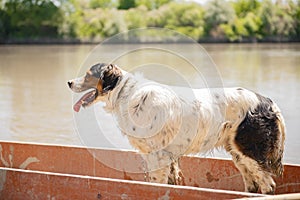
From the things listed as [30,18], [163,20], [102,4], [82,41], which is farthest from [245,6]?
[30,18]

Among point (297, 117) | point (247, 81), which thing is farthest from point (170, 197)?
point (247, 81)

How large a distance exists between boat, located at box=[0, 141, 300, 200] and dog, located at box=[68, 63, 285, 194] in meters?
0.36

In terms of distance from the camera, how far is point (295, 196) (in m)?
3.90

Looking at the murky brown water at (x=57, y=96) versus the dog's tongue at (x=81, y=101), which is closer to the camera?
the dog's tongue at (x=81, y=101)

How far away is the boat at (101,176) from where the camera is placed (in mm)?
4695

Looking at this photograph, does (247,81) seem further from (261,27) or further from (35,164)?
(261,27)

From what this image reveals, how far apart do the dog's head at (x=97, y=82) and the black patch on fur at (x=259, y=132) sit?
1.13m

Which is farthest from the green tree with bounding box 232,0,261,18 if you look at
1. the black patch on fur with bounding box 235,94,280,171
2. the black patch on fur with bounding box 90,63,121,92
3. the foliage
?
the black patch on fur with bounding box 90,63,121,92

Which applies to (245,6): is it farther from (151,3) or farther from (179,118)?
(179,118)

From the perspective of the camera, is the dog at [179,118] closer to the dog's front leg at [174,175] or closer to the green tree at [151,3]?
the dog's front leg at [174,175]

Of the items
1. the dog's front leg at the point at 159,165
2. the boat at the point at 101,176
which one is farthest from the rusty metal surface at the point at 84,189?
the dog's front leg at the point at 159,165

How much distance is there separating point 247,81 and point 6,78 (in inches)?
317

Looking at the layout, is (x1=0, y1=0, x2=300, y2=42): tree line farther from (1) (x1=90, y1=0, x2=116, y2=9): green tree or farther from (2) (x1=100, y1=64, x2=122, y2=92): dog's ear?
(2) (x1=100, y1=64, x2=122, y2=92): dog's ear

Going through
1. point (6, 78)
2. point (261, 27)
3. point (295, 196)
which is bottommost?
point (261, 27)
